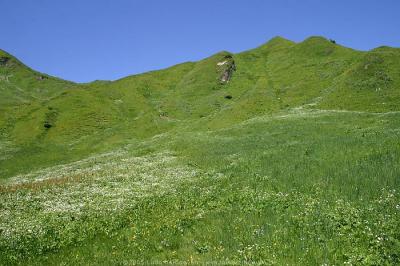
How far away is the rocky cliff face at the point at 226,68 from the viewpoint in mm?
117062

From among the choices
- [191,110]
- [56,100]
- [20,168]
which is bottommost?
[20,168]

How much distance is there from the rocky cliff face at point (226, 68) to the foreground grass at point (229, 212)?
85.7 m

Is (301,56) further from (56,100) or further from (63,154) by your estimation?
(63,154)

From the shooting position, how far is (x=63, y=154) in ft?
222

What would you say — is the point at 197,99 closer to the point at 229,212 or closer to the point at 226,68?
the point at 226,68

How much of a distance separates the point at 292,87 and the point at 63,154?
5422 cm

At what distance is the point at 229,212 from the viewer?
676 inches

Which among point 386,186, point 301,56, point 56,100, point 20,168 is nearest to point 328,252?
point 386,186

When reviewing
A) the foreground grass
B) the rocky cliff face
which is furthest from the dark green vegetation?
the rocky cliff face

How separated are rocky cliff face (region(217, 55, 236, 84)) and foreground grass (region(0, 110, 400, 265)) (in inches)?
3373

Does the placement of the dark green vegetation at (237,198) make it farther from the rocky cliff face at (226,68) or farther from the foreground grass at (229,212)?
the rocky cliff face at (226,68)

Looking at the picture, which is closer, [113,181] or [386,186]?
[386,186]

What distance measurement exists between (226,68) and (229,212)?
107m

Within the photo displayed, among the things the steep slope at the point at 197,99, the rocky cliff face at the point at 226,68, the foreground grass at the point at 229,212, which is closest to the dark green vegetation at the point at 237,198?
the foreground grass at the point at 229,212
